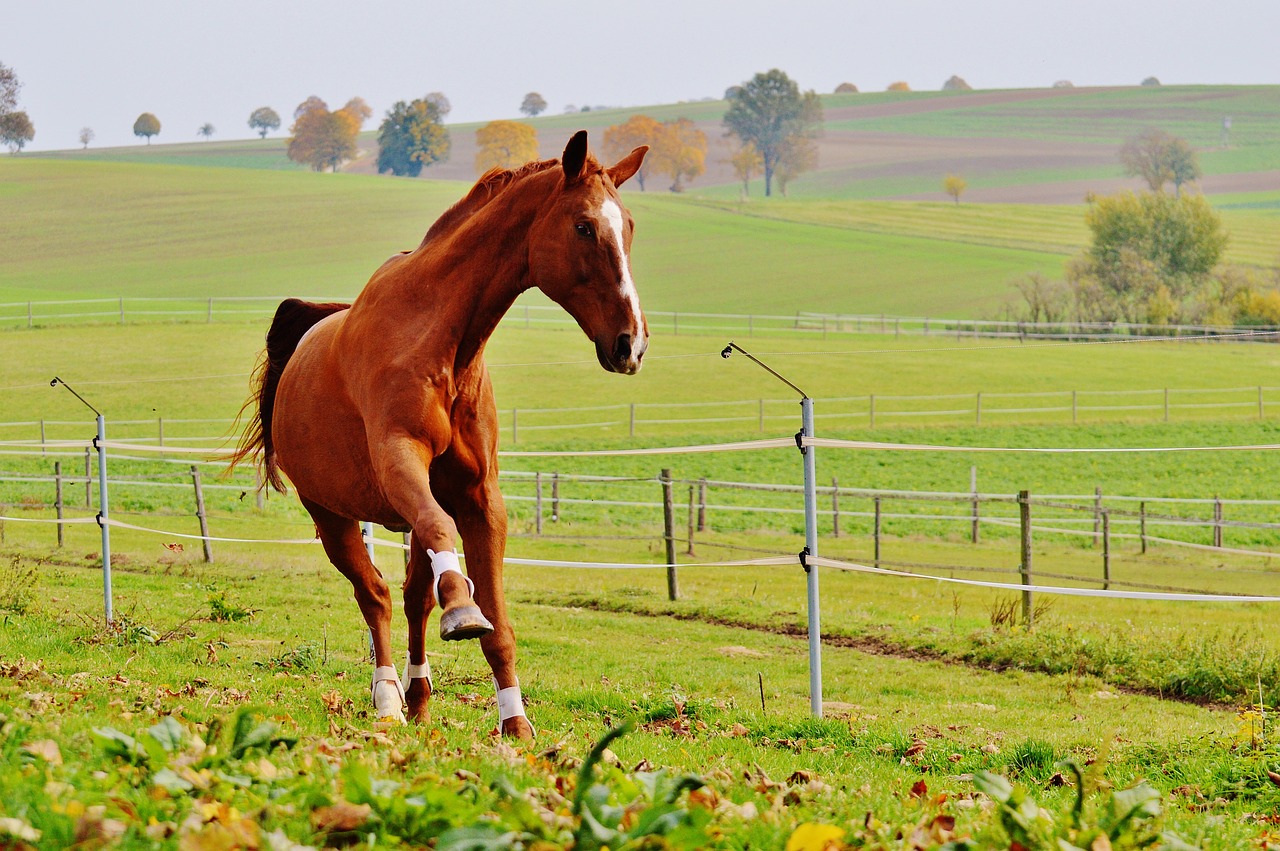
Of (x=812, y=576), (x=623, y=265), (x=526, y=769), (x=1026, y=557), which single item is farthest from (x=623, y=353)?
(x=1026, y=557)

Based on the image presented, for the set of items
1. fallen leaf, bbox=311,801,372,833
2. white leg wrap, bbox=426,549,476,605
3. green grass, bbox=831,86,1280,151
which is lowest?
fallen leaf, bbox=311,801,372,833

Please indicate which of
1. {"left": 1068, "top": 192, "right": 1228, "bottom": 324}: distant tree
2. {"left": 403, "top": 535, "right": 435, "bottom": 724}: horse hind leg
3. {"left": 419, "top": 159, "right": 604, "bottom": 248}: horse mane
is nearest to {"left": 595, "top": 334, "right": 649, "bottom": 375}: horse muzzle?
{"left": 419, "top": 159, "right": 604, "bottom": 248}: horse mane

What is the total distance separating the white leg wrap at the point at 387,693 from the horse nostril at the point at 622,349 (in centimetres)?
209

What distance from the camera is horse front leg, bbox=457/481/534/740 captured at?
523 cm

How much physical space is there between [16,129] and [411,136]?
30.3 m

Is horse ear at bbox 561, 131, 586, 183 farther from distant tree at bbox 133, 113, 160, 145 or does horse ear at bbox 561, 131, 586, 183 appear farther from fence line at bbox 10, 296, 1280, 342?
distant tree at bbox 133, 113, 160, 145

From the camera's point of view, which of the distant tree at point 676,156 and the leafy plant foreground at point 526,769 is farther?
the distant tree at point 676,156

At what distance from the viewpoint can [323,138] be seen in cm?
11544

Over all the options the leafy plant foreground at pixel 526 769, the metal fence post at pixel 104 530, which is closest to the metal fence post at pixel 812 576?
the leafy plant foreground at pixel 526 769

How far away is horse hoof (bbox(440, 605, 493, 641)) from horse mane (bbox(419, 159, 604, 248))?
1.80 metres

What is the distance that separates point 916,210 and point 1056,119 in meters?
52.6

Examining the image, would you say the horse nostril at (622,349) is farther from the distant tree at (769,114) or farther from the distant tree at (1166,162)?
the distant tree at (1166,162)

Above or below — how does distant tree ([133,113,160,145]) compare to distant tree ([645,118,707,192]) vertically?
above

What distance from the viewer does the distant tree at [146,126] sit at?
5586 inches
